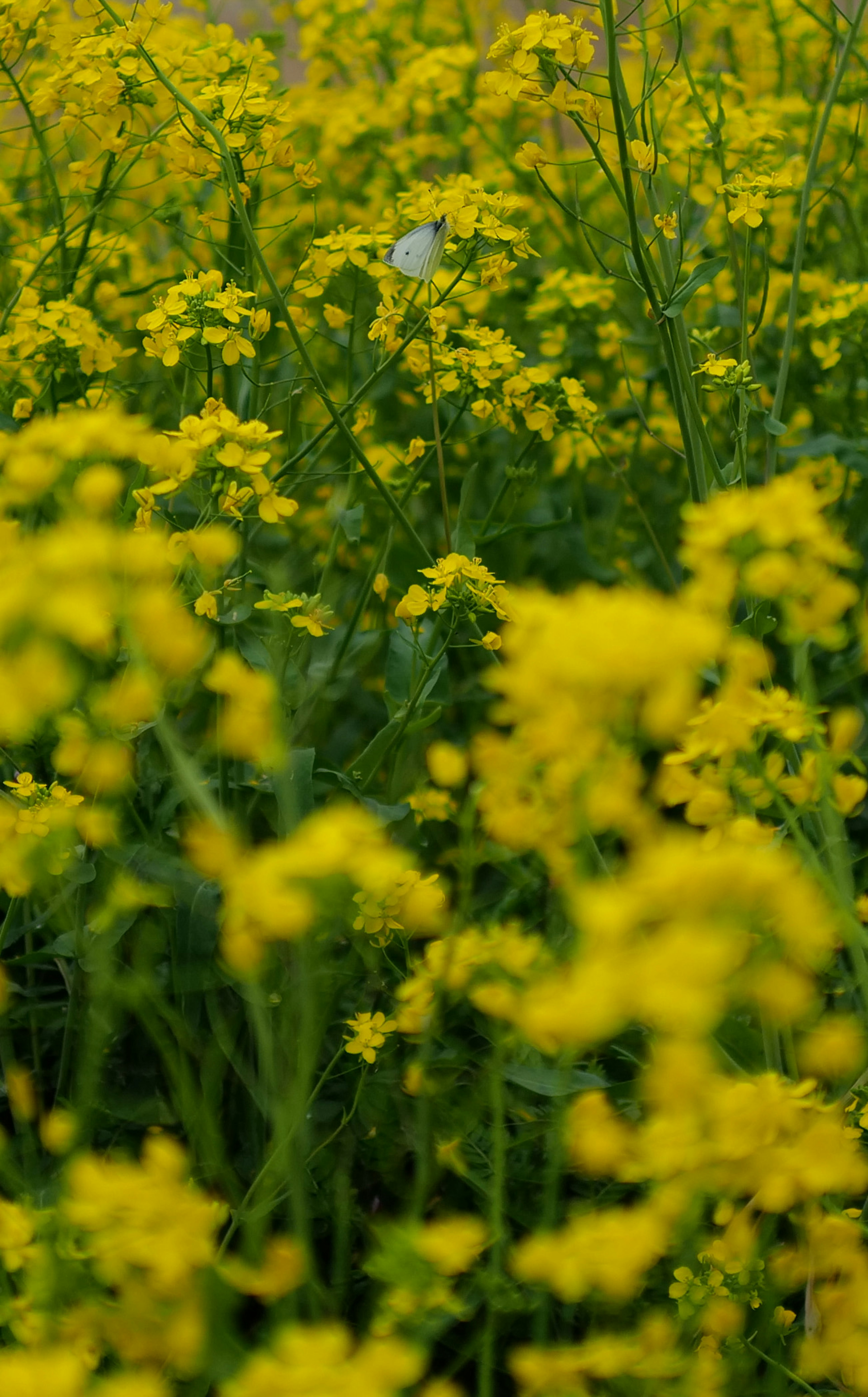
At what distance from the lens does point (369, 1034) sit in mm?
992

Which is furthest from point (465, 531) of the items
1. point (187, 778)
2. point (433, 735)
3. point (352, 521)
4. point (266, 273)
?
point (187, 778)

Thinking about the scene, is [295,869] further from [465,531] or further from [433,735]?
[433,735]

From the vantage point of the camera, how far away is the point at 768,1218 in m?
0.89

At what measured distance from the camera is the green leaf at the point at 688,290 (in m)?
1.02

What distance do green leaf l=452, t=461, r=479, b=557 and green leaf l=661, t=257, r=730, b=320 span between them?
10.2 inches

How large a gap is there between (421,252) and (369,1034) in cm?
60

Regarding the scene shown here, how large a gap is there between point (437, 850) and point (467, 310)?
0.69m

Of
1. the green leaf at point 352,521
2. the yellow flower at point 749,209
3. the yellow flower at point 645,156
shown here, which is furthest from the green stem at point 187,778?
the yellow flower at point 749,209

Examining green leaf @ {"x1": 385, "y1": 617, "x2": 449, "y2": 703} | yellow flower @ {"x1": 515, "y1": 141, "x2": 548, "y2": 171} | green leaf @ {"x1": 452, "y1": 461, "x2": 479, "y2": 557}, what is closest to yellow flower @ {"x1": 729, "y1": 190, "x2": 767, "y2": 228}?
yellow flower @ {"x1": 515, "y1": 141, "x2": 548, "y2": 171}

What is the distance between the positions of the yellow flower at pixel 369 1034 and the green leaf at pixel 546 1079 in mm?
91

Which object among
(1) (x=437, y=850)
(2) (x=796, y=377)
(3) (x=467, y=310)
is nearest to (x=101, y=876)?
(1) (x=437, y=850)

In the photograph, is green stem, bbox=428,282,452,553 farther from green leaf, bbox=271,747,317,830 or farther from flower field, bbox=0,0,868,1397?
green leaf, bbox=271,747,317,830

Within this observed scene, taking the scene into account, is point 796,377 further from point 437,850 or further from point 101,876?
point 101,876

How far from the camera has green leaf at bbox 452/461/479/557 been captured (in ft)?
4.01
